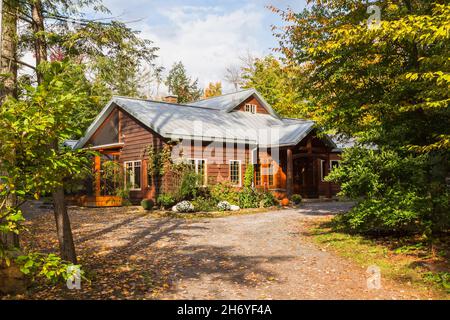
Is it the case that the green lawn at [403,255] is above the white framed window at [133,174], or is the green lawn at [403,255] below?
below

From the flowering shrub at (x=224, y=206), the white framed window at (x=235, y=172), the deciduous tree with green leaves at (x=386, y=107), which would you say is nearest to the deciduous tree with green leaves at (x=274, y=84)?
the white framed window at (x=235, y=172)

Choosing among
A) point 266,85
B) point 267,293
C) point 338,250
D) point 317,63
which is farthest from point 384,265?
point 266,85

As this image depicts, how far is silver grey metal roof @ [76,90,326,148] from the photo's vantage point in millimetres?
21188

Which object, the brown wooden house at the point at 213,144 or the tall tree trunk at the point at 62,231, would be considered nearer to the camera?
the tall tree trunk at the point at 62,231

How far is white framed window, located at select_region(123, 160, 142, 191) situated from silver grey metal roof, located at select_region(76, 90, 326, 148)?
298 centimetres

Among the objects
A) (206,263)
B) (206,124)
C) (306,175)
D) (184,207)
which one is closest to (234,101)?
(206,124)

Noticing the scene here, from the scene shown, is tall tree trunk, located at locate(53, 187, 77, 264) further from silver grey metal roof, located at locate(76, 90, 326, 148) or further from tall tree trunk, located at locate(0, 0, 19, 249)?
silver grey metal roof, located at locate(76, 90, 326, 148)

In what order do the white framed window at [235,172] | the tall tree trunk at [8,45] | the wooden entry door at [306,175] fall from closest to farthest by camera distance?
the tall tree trunk at [8,45] < the white framed window at [235,172] < the wooden entry door at [306,175]

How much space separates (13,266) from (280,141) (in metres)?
19.7

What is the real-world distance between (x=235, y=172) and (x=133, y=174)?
601 cm

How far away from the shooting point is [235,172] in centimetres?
2372

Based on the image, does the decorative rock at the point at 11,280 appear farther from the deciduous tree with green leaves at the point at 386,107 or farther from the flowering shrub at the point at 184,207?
the flowering shrub at the point at 184,207

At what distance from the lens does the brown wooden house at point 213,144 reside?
21.6m

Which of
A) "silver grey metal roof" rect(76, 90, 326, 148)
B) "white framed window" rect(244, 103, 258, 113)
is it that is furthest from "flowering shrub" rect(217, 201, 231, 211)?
"white framed window" rect(244, 103, 258, 113)
